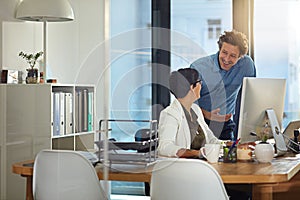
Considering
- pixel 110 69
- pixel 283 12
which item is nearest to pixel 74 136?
pixel 110 69

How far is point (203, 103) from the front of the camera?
316 centimetres

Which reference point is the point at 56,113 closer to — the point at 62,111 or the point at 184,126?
the point at 62,111

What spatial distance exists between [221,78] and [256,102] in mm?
1105

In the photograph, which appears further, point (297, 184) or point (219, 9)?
point (219, 9)

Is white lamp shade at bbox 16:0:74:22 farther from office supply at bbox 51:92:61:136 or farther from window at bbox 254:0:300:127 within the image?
window at bbox 254:0:300:127

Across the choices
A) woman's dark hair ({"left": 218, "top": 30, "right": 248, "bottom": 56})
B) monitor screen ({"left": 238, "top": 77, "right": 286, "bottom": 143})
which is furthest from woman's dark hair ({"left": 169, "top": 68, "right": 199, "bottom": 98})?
woman's dark hair ({"left": 218, "top": 30, "right": 248, "bottom": 56})

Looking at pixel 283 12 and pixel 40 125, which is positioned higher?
pixel 283 12

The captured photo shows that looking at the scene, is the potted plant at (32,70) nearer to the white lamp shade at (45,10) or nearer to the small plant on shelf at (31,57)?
the small plant on shelf at (31,57)

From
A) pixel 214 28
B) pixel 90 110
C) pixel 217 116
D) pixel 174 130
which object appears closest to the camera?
pixel 174 130

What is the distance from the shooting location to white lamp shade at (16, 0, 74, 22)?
2.87 m

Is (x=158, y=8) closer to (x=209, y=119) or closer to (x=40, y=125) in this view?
(x=209, y=119)

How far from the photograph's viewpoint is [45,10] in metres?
2.94

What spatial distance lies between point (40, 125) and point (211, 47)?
1.15 meters

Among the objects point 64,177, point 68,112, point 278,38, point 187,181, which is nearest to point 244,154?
point 187,181
